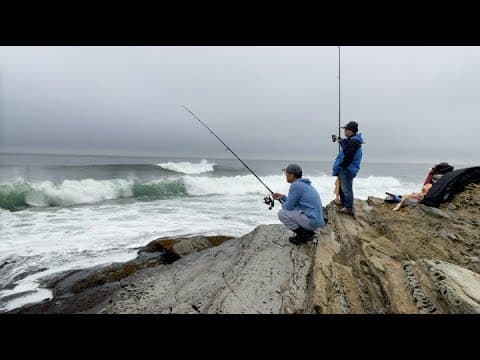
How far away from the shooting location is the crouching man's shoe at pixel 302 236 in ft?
13.8

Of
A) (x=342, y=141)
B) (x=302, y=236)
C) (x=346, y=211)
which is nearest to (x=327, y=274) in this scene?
(x=302, y=236)

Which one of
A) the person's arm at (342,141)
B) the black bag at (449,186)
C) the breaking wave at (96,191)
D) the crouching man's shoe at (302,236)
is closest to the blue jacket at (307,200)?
the crouching man's shoe at (302,236)

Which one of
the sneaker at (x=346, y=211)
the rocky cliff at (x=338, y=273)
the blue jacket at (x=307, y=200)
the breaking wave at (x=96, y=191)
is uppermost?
the blue jacket at (x=307, y=200)

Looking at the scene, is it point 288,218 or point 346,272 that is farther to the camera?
point 288,218

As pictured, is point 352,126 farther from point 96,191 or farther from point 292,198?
point 96,191

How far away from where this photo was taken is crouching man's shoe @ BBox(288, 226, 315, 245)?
421 centimetres

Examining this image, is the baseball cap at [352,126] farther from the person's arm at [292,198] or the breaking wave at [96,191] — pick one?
the breaking wave at [96,191]

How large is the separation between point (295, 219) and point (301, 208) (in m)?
0.19

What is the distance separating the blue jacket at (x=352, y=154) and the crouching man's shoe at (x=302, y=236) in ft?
5.84

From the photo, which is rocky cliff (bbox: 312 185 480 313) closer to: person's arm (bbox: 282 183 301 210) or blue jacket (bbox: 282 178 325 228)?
blue jacket (bbox: 282 178 325 228)
